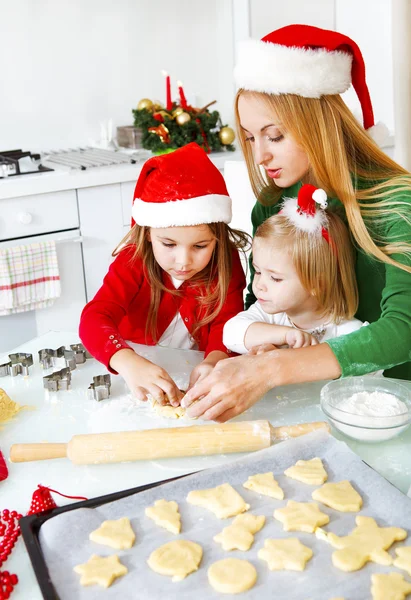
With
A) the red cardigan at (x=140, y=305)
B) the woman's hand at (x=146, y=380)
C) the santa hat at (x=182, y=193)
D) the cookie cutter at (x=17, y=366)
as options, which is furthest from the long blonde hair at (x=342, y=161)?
the cookie cutter at (x=17, y=366)

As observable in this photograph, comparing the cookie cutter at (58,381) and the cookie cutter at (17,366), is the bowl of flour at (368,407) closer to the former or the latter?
the cookie cutter at (58,381)

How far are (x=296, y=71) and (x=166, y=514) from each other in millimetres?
971

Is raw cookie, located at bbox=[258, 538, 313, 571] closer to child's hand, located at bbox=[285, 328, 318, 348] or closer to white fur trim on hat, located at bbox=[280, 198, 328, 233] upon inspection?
child's hand, located at bbox=[285, 328, 318, 348]

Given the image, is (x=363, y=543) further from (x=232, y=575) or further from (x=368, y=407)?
(x=368, y=407)

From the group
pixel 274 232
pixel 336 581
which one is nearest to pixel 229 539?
pixel 336 581

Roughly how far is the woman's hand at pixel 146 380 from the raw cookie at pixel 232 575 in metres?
0.44

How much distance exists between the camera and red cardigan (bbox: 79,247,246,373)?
161 cm

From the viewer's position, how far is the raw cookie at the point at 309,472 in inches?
38.6

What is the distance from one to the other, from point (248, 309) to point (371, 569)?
0.97m

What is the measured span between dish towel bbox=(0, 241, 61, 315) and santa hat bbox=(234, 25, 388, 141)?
151 centimetres

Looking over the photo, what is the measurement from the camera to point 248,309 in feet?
5.72

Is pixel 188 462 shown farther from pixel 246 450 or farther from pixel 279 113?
pixel 279 113

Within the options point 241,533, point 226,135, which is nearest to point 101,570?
point 241,533

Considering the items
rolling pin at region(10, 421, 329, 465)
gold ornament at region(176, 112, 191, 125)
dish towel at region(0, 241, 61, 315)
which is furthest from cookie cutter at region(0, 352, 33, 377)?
gold ornament at region(176, 112, 191, 125)
